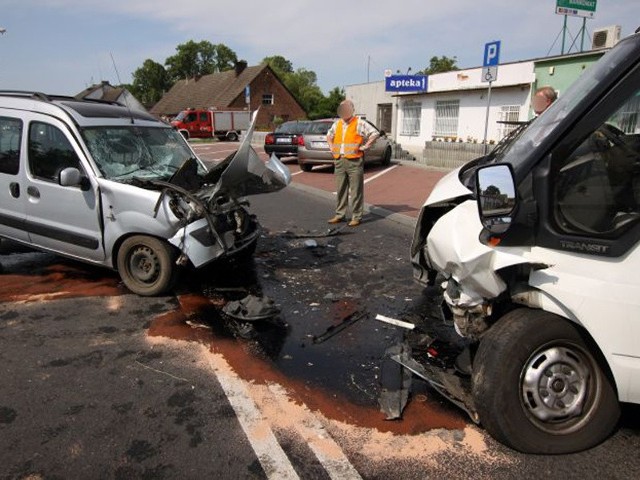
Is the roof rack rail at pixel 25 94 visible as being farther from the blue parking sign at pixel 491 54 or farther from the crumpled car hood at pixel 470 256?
the blue parking sign at pixel 491 54

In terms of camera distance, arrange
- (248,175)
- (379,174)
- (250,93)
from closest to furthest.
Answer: (248,175), (379,174), (250,93)

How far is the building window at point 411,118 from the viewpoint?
23.1 meters

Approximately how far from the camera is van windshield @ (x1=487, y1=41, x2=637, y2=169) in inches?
98.7

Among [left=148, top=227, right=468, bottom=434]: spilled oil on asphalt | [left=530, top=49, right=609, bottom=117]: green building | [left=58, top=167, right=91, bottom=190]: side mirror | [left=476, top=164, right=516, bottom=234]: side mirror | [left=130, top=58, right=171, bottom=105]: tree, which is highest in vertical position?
[left=130, top=58, right=171, bottom=105]: tree

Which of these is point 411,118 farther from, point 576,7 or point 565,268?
point 565,268

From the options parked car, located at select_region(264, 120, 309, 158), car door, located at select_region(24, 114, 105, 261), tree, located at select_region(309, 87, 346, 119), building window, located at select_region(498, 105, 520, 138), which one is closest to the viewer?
car door, located at select_region(24, 114, 105, 261)

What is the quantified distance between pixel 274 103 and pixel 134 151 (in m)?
48.8

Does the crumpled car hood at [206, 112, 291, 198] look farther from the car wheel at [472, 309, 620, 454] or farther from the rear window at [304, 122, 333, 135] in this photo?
the rear window at [304, 122, 333, 135]

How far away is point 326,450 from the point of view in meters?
2.77

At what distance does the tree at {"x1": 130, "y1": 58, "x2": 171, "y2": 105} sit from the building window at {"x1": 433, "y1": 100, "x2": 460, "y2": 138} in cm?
7139

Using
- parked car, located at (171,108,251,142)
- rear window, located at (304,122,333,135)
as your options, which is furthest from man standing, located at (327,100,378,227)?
parked car, located at (171,108,251,142)

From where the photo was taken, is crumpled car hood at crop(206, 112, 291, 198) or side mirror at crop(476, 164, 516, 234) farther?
crumpled car hood at crop(206, 112, 291, 198)

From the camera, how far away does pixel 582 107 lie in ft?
8.22

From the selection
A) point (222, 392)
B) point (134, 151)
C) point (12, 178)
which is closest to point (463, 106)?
point (134, 151)
